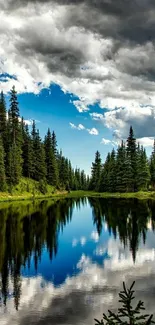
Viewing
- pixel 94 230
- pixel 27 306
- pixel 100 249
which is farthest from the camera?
pixel 94 230

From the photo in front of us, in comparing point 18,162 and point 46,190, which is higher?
point 18,162

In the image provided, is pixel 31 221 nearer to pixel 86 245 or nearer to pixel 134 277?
pixel 86 245

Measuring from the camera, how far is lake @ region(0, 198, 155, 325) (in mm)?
14492

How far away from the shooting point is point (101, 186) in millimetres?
125875

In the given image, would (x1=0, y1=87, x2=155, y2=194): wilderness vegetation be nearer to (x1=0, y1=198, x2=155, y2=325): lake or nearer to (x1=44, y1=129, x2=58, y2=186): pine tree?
(x1=44, y1=129, x2=58, y2=186): pine tree

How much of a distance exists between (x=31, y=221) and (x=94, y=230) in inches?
333

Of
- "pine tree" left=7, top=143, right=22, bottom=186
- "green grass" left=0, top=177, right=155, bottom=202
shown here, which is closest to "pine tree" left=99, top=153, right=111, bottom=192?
"green grass" left=0, top=177, right=155, bottom=202

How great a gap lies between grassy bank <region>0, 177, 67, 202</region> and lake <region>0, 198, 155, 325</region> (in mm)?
38760

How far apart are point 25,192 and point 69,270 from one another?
66.8 meters

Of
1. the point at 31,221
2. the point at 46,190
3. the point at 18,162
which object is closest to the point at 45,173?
the point at 46,190

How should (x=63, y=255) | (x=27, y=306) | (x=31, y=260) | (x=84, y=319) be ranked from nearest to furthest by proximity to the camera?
1. (x=84, y=319)
2. (x=27, y=306)
3. (x=31, y=260)
4. (x=63, y=255)

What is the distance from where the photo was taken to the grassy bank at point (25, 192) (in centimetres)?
7712

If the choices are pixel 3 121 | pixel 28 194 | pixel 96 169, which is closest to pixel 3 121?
pixel 3 121

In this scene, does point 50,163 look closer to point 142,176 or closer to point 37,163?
point 37,163
